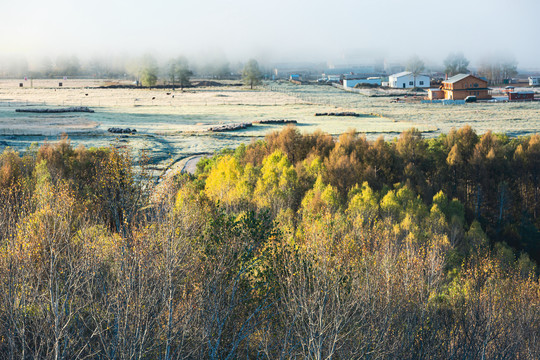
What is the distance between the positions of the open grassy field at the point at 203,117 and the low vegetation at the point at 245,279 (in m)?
28.5

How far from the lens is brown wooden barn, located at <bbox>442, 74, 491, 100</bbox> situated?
396 feet

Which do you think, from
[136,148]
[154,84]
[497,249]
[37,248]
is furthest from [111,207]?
[154,84]

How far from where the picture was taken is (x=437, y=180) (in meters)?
52.7

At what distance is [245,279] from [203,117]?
81449mm

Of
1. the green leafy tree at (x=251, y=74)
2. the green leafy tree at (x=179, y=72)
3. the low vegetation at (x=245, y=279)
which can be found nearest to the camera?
the low vegetation at (x=245, y=279)

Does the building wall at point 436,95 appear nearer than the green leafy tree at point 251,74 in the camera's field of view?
Yes

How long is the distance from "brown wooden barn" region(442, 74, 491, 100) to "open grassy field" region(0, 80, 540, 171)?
29.0 feet

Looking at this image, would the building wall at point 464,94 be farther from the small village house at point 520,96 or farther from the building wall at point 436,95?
the small village house at point 520,96

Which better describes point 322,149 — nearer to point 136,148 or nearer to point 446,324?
point 136,148

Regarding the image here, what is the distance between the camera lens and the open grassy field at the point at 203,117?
71000 millimetres

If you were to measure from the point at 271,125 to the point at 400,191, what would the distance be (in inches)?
1974

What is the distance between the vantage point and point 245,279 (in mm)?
19766

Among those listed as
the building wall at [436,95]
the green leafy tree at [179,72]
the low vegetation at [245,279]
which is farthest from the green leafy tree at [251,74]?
the low vegetation at [245,279]

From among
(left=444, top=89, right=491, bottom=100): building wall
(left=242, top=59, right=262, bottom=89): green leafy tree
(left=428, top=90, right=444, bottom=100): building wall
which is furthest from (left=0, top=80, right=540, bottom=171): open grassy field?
(left=242, top=59, right=262, bottom=89): green leafy tree
